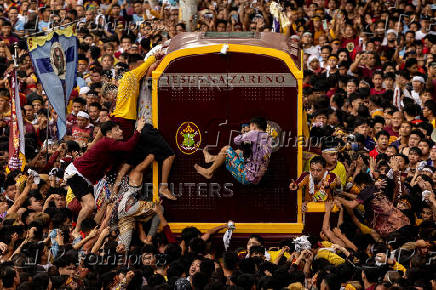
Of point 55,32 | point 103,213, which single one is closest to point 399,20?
point 55,32

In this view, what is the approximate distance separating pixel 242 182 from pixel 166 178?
1045 mm

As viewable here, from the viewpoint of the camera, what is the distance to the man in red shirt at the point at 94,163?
48.4 feet

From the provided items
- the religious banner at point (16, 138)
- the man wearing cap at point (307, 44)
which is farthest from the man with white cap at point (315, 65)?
the religious banner at point (16, 138)

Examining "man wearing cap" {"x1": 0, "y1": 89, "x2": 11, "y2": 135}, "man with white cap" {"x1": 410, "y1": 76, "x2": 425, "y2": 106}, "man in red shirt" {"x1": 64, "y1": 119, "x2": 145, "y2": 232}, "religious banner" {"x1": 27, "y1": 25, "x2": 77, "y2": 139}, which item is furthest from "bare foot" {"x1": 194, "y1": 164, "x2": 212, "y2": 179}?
"man with white cap" {"x1": 410, "y1": 76, "x2": 425, "y2": 106}

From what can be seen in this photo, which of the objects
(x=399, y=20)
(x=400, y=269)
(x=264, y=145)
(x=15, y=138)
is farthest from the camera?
(x=399, y=20)

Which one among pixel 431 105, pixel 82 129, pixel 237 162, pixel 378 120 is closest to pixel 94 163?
pixel 237 162

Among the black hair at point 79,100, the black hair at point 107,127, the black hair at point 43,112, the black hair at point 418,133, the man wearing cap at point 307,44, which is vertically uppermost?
the black hair at point 107,127

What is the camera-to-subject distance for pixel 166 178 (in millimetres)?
14922

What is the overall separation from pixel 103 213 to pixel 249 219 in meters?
2.04

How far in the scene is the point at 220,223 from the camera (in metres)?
14.9

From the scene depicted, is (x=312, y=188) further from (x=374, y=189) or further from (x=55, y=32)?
(x=55, y=32)

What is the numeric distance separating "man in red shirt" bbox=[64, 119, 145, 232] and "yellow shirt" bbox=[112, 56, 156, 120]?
0.33 metres

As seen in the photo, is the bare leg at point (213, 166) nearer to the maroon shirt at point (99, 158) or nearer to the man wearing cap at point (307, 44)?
the maroon shirt at point (99, 158)

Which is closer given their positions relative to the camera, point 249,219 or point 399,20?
point 249,219
